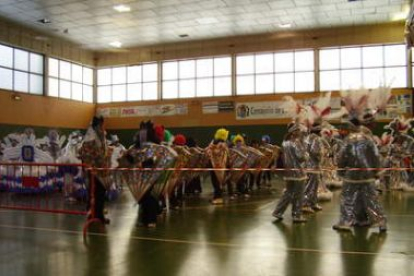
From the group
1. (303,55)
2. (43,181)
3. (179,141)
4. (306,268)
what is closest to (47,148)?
(43,181)

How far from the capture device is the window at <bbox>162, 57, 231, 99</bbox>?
23984 mm

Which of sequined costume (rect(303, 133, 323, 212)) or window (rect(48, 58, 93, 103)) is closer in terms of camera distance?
sequined costume (rect(303, 133, 323, 212))

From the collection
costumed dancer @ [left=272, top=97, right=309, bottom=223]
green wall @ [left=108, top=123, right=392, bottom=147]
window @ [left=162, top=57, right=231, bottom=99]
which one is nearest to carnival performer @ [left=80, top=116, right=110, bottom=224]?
costumed dancer @ [left=272, top=97, right=309, bottom=223]

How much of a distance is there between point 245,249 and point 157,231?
1791 millimetres

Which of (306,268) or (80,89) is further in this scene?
(80,89)

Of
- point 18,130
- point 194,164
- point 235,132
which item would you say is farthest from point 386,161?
point 18,130

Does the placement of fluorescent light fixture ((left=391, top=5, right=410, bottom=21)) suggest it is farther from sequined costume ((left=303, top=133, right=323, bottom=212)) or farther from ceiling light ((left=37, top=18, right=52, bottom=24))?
ceiling light ((left=37, top=18, right=52, bottom=24))

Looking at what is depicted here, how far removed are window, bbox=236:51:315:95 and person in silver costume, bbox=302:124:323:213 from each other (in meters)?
13.6

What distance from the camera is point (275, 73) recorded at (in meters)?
22.8

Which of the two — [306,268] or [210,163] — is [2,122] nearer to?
[210,163]

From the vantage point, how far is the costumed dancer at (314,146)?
28.8ft

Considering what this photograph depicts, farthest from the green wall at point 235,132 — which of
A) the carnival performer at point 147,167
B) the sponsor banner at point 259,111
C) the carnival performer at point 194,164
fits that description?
the carnival performer at point 147,167

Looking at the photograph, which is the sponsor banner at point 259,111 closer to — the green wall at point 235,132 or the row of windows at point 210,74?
the green wall at point 235,132

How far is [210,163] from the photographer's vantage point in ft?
35.6
